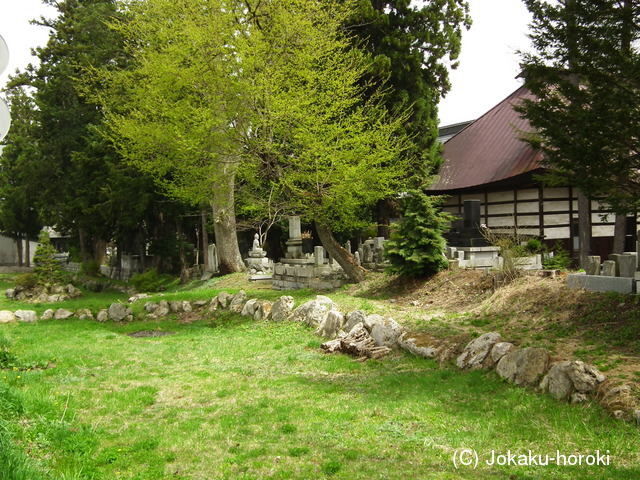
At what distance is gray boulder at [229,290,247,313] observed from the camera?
15.0 m

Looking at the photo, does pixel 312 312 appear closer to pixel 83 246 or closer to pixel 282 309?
pixel 282 309

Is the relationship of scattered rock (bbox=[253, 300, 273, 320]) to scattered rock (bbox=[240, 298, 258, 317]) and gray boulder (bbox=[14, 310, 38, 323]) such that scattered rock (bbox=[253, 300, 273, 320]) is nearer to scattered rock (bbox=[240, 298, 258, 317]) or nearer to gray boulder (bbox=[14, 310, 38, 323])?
scattered rock (bbox=[240, 298, 258, 317])

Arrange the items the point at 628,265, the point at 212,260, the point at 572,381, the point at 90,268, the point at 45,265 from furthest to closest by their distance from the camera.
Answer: the point at 90,268
the point at 212,260
the point at 45,265
the point at 628,265
the point at 572,381

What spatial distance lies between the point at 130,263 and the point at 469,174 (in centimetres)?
2002

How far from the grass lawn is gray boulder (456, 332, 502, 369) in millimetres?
256

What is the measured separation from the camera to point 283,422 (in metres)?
6.18

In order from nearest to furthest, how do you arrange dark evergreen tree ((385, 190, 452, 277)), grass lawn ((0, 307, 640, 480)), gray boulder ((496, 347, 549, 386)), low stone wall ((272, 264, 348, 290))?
grass lawn ((0, 307, 640, 480)) → gray boulder ((496, 347, 549, 386)) → dark evergreen tree ((385, 190, 452, 277)) → low stone wall ((272, 264, 348, 290))

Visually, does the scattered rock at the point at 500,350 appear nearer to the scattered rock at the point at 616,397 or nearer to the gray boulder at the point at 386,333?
the scattered rock at the point at 616,397

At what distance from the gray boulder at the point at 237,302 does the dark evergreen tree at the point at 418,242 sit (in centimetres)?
448

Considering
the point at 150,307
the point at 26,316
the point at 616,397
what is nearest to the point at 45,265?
the point at 26,316

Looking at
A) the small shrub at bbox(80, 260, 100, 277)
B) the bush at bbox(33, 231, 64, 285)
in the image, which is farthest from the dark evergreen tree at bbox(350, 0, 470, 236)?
the small shrub at bbox(80, 260, 100, 277)

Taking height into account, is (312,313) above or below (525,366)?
below

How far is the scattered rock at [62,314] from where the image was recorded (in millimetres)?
15497

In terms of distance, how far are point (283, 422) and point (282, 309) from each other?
6888 mm
